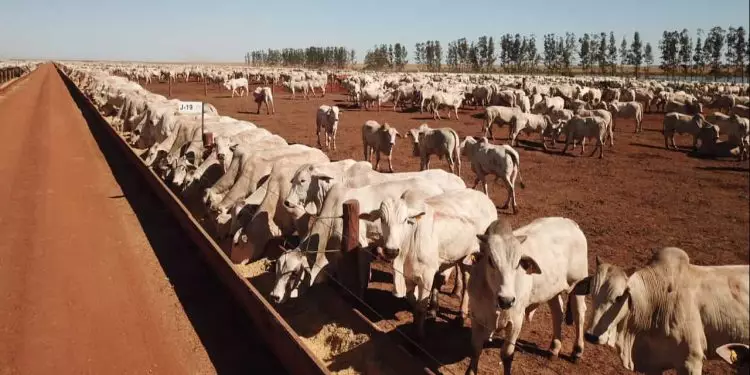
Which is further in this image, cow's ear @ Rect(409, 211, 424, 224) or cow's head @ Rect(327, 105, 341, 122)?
cow's head @ Rect(327, 105, 341, 122)

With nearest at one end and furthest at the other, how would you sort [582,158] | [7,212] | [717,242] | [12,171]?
[717,242] → [7,212] → [12,171] → [582,158]

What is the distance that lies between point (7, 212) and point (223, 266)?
8.50m

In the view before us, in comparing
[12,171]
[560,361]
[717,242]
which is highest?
[12,171]

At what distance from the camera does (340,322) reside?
24.1ft

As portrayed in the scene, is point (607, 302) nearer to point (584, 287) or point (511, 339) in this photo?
point (584, 287)

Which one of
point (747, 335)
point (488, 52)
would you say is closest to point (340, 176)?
point (747, 335)

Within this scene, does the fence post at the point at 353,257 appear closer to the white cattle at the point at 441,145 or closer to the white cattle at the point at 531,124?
the white cattle at the point at 441,145

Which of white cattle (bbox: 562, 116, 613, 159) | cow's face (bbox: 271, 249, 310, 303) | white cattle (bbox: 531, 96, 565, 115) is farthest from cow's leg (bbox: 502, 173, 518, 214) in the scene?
white cattle (bbox: 531, 96, 565, 115)

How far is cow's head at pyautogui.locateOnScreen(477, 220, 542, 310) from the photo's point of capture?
17.9 ft

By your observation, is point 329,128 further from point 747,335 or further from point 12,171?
point 747,335

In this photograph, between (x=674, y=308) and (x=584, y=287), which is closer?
(x=674, y=308)

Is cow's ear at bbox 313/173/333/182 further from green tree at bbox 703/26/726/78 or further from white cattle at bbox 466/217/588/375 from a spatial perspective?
green tree at bbox 703/26/726/78

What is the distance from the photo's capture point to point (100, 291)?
345 inches

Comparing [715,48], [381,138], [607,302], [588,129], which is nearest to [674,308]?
[607,302]
